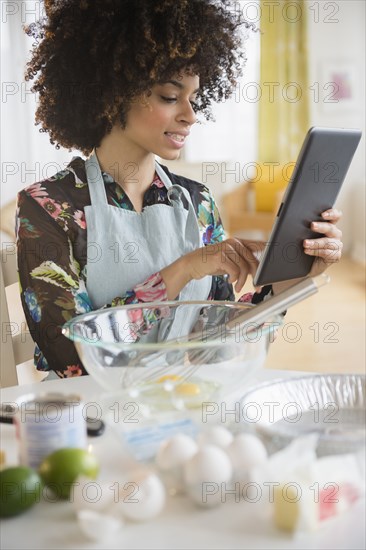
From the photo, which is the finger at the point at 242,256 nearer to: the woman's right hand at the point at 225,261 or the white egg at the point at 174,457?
the woman's right hand at the point at 225,261

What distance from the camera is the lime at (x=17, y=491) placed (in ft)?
2.61

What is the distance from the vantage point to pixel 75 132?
1726 mm

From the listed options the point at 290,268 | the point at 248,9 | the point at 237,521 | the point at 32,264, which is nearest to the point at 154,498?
the point at 237,521

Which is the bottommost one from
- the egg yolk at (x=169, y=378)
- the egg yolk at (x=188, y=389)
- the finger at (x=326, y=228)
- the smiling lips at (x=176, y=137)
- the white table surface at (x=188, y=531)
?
the white table surface at (x=188, y=531)

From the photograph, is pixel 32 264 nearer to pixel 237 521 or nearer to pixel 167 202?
pixel 167 202

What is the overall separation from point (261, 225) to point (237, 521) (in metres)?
4.96

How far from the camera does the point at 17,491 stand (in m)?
0.80

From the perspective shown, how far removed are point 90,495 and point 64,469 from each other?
0.04 m

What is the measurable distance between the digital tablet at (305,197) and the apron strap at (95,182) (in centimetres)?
40

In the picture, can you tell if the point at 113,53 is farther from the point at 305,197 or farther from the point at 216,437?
the point at 216,437

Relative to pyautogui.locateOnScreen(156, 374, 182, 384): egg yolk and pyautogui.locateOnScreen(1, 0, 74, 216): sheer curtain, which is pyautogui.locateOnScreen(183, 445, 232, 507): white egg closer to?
pyautogui.locateOnScreen(156, 374, 182, 384): egg yolk

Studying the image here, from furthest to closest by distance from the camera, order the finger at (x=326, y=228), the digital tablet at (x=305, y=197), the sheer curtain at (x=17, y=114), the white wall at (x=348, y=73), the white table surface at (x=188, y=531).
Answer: the white wall at (x=348, y=73), the sheer curtain at (x=17, y=114), the finger at (x=326, y=228), the digital tablet at (x=305, y=197), the white table surface at (x=188, y=531)

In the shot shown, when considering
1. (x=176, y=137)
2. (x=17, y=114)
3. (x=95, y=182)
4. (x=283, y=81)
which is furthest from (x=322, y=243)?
(x=283, y=81)

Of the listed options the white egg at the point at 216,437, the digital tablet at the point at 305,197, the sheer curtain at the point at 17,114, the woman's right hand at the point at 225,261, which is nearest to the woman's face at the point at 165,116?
the woman's right hand at the point at 225,261
